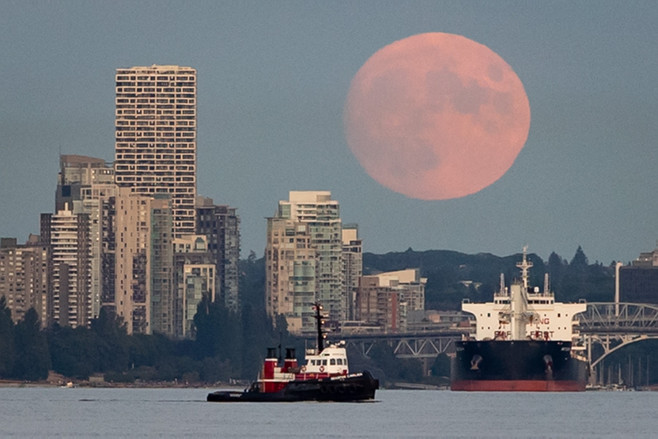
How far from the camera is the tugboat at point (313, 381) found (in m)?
184

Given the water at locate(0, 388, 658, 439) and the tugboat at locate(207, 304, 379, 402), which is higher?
the tugboat at locate(207, 304, 379, 402)

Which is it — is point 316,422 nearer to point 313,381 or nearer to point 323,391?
point 323,391

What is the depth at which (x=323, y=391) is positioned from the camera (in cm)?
18338

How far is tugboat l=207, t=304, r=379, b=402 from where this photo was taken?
18350 cm

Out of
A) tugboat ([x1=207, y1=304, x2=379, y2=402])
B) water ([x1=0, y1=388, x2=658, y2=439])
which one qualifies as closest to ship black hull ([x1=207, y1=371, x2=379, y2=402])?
tugboat ([x1=207, y1=304, x2=379, y2=402])

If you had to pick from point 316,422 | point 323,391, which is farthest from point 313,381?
point 316,422

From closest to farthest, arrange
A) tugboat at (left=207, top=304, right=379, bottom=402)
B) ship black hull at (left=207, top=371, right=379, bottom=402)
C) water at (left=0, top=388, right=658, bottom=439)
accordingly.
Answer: water at (left=0, top=388, right=658, bottom=439)
ship black hull at (left=207, top=371, right=379, bottom=402)
tugboat at (left=207, top=304, right=379, bottom=402)

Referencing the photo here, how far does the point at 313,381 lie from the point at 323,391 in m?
1.05

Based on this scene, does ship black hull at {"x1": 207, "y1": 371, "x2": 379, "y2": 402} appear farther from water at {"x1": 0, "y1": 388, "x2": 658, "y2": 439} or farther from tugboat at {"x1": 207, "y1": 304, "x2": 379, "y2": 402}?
water at {"x1": 0, "y1": 388, "x2": 658, "y2": 439}

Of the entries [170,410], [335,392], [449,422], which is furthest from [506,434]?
[170,410]

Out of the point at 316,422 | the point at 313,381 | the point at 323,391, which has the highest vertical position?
the point at 313,381

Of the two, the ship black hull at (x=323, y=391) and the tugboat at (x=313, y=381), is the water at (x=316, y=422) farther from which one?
the tugboat at (x=313, y=381)

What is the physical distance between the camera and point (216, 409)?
618 ft

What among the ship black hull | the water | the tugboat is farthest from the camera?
the tugboat
